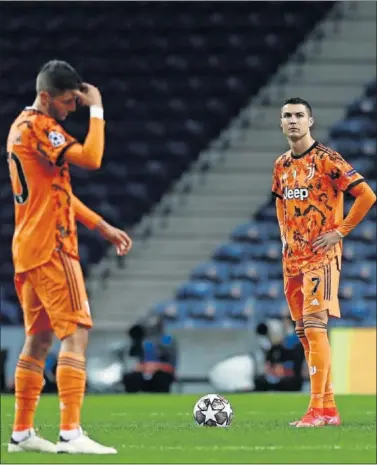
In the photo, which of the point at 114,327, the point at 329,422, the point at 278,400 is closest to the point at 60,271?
the point at 329,422

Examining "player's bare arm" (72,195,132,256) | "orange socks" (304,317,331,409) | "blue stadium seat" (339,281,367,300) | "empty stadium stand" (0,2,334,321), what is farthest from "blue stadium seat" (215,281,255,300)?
"player's bare arm" (72,195,132,256)

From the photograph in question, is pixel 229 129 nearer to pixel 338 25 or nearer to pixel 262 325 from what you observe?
pixel 338 25

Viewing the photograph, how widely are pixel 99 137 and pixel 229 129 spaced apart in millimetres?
12776

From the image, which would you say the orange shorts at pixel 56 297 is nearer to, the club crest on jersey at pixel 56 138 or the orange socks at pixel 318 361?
the club crest on jersey at pixel 56 138

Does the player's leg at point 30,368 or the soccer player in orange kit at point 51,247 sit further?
the player's leg at point 30,368

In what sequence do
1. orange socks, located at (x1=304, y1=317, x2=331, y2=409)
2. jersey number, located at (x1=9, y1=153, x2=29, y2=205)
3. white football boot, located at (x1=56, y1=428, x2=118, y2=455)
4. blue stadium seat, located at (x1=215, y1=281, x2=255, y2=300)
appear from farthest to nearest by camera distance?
blue stadium seat, located at (x1=215, y1=281, x2=255, y2=300) → orange socks, located at (x1=304, y1=317, x2=331, y2=409) → jersey number, located at (x1=9, y1=153, x2=29, y2=205) → white football boot, located at (x1=56, y1=428, x2=118, y2=455)

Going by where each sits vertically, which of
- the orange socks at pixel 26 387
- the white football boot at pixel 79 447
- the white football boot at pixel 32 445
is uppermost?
the orange socks at pixel 26 387

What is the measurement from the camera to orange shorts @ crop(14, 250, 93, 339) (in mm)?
6145

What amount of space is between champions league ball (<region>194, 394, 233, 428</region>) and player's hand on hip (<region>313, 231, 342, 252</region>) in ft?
3.37

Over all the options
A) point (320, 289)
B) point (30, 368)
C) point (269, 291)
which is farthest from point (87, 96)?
point (269, 291)

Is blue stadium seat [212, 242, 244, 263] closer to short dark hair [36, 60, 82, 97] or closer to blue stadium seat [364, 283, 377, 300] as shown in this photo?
blue stadium seat [364, 283, 377, 300]

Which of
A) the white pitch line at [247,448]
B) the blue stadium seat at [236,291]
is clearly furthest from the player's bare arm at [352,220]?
the blue stadium seat at [236,291]

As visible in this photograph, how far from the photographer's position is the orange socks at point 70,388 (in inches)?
241

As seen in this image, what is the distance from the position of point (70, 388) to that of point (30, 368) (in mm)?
262
